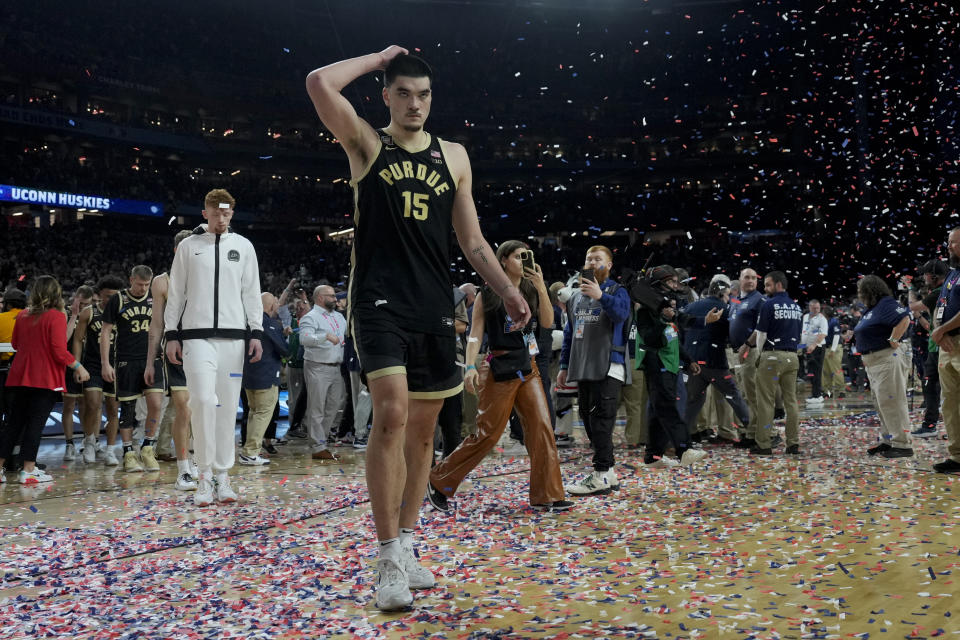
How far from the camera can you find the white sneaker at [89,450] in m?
7.77

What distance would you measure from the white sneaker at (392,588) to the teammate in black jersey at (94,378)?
561cm

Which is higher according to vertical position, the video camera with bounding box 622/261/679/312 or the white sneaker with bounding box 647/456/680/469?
the video camera with bounding box 622/261/679/312

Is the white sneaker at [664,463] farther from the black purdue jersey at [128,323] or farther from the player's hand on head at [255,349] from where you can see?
the black purdue jersey at [128,323]

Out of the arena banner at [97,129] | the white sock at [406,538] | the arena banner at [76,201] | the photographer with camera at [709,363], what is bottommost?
the white sock at [406,538]

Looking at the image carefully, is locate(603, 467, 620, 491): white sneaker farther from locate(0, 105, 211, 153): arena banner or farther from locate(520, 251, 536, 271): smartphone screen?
locate(0, 105, 211, 153): arena banner

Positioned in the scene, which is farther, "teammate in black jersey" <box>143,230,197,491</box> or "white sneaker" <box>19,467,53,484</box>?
"white sneaker" <box>19,467,53,484</box>

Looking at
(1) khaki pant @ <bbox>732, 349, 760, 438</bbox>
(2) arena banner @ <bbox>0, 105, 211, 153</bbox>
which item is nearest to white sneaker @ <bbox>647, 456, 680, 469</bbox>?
(1) khaki pant @ <bbox>732, 349, 760, 438</bbox>

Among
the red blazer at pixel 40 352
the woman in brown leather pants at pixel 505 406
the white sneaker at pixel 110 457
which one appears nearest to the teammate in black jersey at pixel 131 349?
the white sneaker at pixel 110 457

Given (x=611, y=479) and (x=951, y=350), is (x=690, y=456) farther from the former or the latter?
(x=951, y=350)

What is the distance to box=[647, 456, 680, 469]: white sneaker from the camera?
22.7 ft

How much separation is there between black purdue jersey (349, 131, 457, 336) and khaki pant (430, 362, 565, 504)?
6.22 feet

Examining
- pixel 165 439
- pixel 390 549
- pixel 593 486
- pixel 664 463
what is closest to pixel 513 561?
pixel 390 549

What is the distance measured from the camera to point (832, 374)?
621 inches

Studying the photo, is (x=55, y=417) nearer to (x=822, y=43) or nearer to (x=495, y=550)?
(x=495, y=550)
